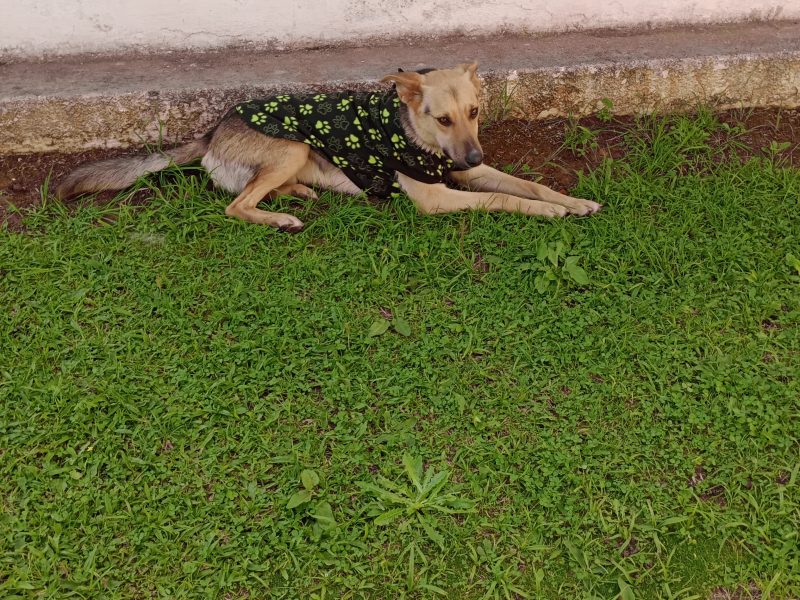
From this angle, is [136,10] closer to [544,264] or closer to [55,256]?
[55,256]

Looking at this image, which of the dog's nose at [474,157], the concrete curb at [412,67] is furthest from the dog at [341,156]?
the concrete curb at [412,67]

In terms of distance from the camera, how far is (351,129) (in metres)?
4.09

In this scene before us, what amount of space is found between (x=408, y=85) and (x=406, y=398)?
1.79 meters

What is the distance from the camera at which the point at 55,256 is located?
3.84m

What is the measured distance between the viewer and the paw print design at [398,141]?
159 inches

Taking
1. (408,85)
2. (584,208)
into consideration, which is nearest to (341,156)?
(408,85)

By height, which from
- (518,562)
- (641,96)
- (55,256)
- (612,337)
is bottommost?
(518,562)

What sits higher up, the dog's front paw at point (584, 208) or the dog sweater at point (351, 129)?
the dog sweater at point (351, 129)

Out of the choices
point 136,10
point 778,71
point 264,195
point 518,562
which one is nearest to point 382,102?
point 264,195

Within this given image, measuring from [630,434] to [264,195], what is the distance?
97.5 inches

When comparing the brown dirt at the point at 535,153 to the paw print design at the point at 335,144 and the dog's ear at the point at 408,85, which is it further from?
the paw print design at the point at 335,144

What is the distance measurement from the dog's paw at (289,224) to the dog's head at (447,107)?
35.8 inches

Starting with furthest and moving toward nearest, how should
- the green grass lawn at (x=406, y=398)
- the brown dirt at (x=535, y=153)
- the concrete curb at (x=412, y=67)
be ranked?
the concrete curb at (x=412, y=67) → the brown dirt at (x=535, y=153) → the green grass lawn at (x=406, y=398)

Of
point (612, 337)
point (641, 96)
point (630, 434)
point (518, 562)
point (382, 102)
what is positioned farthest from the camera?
point (641, 96)
